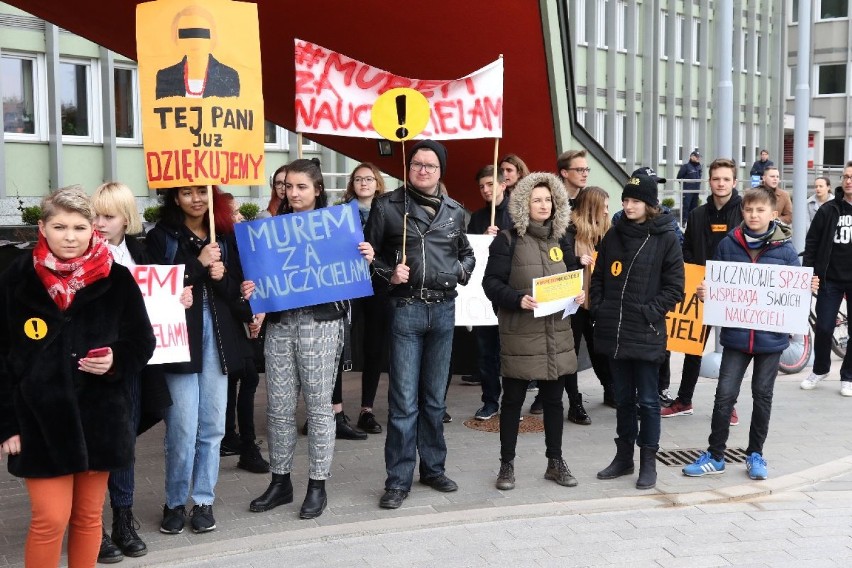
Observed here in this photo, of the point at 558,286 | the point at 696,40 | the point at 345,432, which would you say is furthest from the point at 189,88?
the point at 696,40

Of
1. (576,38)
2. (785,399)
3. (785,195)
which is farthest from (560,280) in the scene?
(576,38)

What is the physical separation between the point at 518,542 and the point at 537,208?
2115 millimetres

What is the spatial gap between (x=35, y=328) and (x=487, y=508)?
297cm

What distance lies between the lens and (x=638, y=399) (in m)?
7.05

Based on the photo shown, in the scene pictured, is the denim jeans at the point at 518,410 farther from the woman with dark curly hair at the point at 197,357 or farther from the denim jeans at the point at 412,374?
the woman with dark curly hair at the point at 197,357

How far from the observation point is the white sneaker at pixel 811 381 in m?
10.4

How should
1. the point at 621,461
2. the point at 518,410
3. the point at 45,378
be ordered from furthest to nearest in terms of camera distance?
1. the point at 621,461
2. the point at 518,410
3. the point at 45,378

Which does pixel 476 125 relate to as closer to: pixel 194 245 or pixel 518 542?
pixel 194 245

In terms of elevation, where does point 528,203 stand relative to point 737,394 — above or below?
above

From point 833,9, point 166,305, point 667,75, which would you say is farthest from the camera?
point 833,9

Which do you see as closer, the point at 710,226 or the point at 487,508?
the point at 487,508

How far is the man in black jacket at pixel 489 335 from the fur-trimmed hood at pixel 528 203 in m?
1.90

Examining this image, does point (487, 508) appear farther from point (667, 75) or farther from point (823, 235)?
point (667, 75)

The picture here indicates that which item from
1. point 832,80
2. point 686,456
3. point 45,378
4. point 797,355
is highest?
point 832,80
